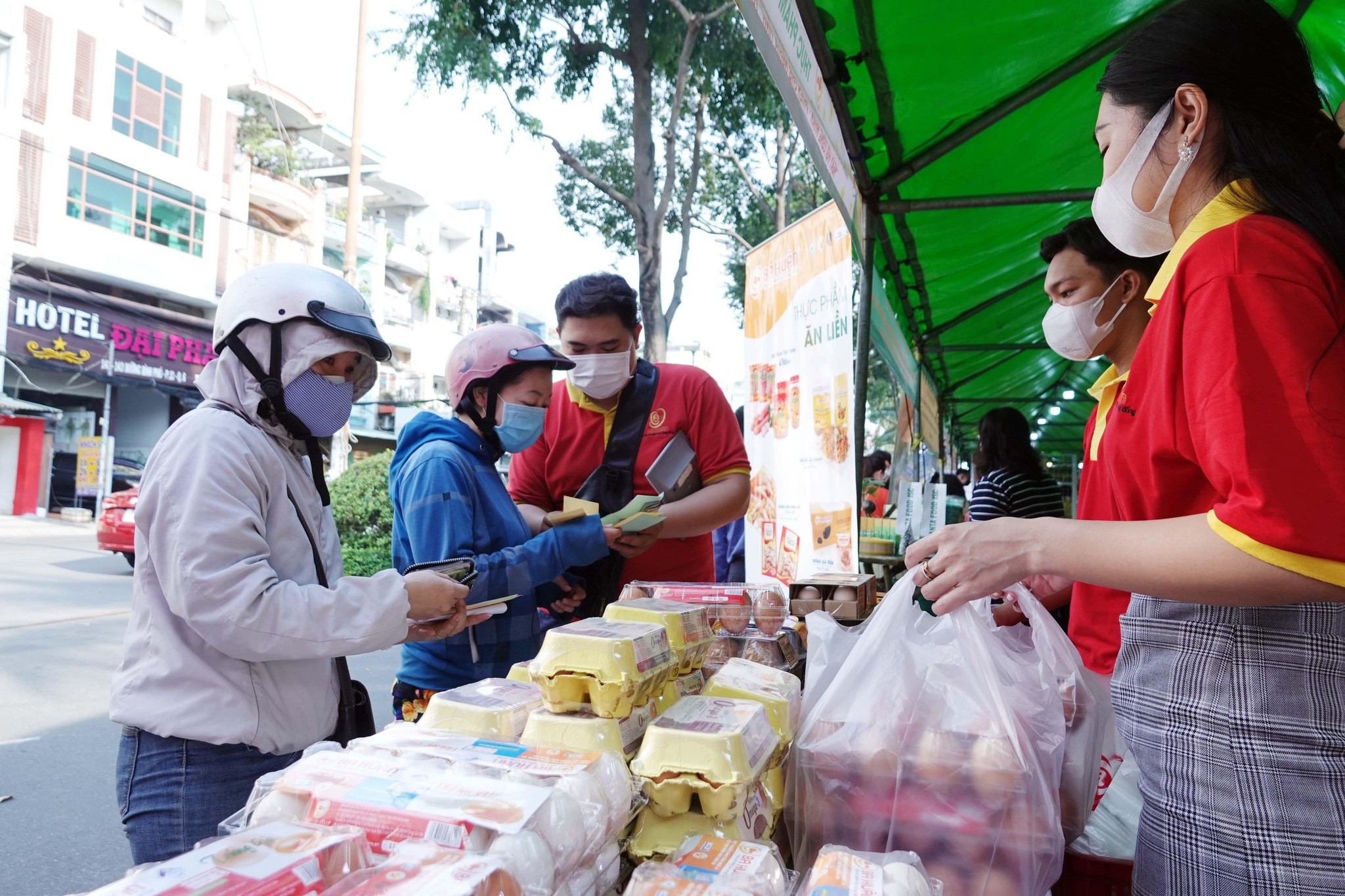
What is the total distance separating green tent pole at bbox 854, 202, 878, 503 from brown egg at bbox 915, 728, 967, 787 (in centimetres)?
315

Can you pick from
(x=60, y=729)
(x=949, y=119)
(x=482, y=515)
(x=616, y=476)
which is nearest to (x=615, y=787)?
(x=482, y=515)

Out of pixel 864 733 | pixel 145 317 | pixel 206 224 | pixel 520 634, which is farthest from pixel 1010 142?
pixel 206 224

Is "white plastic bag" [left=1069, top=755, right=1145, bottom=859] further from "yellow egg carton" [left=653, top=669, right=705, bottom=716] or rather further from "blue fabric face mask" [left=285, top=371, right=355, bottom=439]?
"blue fabric face mask" [left=285, top=371, right=355, bottom=439]

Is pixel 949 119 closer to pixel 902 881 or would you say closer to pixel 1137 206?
pixel 1137 206

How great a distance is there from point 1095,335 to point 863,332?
2852 mm

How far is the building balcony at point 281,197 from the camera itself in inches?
1109

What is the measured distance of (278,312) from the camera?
191 cm

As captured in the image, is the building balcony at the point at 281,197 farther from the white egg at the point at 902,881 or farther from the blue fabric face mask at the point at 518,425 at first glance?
the white egg at the point at 902,881

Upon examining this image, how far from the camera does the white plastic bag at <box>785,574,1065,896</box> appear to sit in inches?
53.9

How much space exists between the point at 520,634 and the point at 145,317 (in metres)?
24.6

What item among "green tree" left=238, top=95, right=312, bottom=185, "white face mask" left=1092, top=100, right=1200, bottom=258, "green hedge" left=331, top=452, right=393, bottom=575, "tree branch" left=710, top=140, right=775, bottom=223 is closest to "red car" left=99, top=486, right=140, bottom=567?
"green hedge" left=331, top=452, right=393, bottom=575

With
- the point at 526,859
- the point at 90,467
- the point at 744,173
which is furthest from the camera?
the point at 90,467

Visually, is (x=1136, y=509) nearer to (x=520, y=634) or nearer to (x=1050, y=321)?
(x=1050, y=321)

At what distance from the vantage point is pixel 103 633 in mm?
7977
